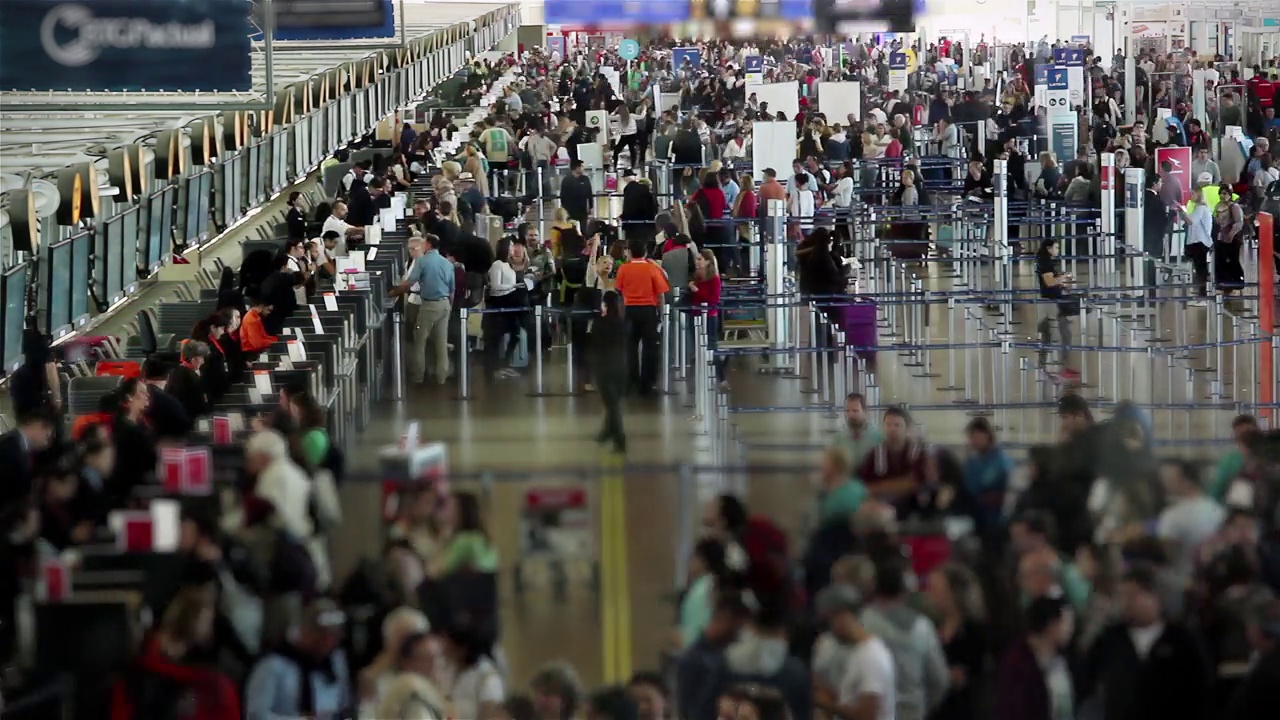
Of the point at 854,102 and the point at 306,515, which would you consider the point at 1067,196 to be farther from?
the point at 306,515

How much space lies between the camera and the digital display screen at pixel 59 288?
650 inches

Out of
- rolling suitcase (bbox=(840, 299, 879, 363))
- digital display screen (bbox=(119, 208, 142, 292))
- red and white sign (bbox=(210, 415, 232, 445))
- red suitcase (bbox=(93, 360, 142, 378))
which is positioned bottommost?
red and white sign (bbox=(210, 415, 232, 445))

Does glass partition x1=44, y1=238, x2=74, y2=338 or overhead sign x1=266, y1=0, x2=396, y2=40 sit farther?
overhead sign x1=266, y1=0, x2=396, y2=40

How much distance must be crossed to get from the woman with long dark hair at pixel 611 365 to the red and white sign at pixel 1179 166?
10.4 m

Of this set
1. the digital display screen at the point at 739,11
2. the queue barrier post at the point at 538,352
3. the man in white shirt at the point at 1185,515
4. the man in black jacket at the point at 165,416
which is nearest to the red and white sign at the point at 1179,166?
the digital display screen at the point at 739,11

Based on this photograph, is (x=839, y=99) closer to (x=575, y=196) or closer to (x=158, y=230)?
(x=575, y=196)

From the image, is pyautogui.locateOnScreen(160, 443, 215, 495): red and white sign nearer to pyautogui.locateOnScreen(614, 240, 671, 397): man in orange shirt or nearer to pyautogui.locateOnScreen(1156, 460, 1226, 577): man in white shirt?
pyautogui.locateOnScreen(1156, 460, 1226, 577): man in white shirt

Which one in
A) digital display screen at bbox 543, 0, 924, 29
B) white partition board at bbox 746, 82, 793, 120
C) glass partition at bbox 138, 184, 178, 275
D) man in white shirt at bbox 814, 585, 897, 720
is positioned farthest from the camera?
white partition board at bbox 746, 82, 793, 120

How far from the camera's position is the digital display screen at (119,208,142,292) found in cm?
1895

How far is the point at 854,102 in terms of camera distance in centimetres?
3378

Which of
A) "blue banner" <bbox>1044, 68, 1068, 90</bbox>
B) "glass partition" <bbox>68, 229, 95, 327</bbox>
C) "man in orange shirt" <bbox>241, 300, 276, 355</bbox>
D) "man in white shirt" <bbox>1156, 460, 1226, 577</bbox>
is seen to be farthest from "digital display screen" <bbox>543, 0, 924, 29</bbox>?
"man in white shirt" <bbox>1156, 460, 1226, 577</bbox>

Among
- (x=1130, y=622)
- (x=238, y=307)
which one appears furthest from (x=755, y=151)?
(x=1130, y=622)

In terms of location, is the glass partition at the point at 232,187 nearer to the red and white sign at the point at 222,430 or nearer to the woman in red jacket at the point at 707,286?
the woman in red jacket at the point at 707,286

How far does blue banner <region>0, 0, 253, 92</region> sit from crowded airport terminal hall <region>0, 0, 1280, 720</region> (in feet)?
0.09
